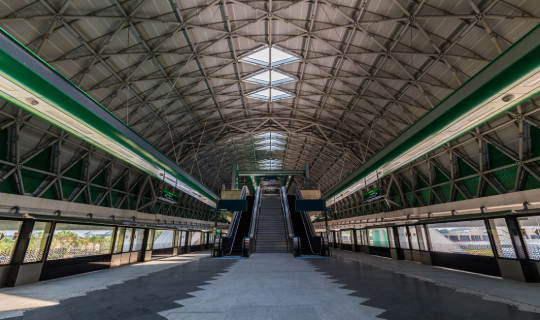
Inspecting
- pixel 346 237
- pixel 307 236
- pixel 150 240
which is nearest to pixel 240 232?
pixel 307 236

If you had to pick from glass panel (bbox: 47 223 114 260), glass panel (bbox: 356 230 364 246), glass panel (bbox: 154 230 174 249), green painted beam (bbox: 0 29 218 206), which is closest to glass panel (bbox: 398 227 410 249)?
glass panel (bbox: 356 230 364 246)

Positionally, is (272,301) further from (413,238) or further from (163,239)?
(163,239)

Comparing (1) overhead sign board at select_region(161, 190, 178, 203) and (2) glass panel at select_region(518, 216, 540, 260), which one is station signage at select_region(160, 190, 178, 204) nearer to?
(1) overhead sign board at select_region(161, 190, 178, 203)

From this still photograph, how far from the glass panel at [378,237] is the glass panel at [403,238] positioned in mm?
1936

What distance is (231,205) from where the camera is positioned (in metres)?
17.9

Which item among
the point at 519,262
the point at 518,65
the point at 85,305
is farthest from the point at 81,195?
the point at 519,262

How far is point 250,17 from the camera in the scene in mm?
15008

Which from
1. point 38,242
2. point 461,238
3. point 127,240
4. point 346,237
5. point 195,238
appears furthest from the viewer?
point 346,237

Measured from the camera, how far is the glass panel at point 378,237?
18422mm

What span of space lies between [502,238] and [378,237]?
1156cm

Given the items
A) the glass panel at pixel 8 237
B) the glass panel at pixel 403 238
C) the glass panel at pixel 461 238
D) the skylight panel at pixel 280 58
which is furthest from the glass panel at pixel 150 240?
the glass panel at pixel 461 238

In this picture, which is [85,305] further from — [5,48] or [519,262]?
[519,262]

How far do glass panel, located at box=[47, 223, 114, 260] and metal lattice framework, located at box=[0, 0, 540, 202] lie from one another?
21.1 feet

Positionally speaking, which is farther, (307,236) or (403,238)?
(307,236)
